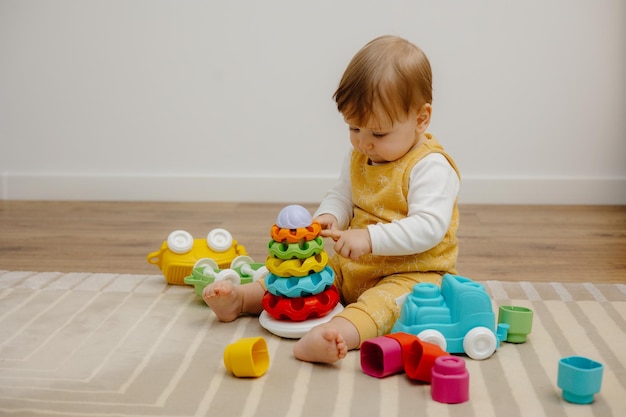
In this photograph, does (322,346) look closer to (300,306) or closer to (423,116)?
(300,306)

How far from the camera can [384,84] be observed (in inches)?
47.0

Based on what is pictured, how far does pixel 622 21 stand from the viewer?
2346mm

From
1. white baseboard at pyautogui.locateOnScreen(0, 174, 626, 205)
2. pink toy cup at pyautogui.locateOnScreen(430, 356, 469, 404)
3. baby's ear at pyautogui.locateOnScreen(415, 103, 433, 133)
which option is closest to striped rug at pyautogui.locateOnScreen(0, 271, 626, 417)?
pink toy cup at pyautogui.locateOnScreen(430, 356, 469, 404)

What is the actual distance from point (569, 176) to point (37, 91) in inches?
69.5

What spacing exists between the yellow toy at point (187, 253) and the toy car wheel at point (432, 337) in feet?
1.86

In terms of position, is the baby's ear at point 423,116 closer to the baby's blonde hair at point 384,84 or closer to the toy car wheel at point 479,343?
the baby's blonde hair at point 384,84

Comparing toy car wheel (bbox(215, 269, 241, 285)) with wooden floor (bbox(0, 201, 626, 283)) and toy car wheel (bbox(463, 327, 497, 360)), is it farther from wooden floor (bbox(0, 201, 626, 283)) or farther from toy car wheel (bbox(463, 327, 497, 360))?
toy car wheel (bbox(463, 327, 497, 360))

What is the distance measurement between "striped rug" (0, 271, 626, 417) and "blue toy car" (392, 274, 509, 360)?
0.11 feet

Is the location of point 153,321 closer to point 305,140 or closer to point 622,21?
point 305,140

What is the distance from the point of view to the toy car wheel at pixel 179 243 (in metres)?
1.54

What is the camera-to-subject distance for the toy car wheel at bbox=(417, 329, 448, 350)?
43.4 inches

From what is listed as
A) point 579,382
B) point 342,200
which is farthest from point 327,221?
point 579,382

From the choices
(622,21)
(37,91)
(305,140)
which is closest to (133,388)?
→ (305,140)

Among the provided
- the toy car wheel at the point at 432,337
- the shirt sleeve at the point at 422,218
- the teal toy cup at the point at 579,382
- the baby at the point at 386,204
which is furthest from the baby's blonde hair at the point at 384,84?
the teal toy cup at the point at 579,382
